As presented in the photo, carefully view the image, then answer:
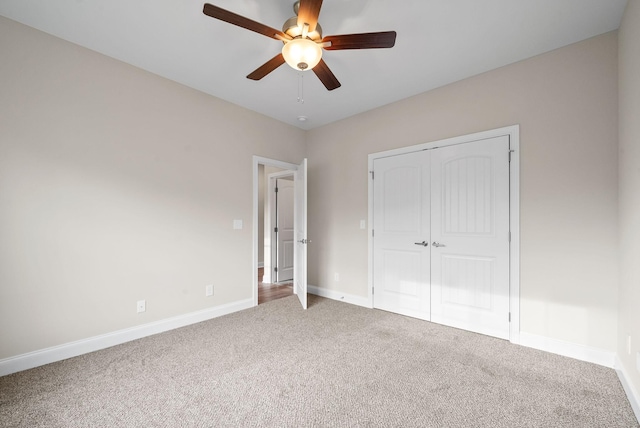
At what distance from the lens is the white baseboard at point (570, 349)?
232 centimetres

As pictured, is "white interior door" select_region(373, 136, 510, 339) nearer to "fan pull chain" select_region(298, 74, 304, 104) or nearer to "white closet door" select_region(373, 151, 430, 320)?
"white closet door" select_region(373, 151, 430, 320)

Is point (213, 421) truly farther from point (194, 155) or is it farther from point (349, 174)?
point (349, 174)

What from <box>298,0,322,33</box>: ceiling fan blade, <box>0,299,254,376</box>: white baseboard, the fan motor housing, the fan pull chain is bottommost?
<box>0,299,254,376</box>: white baseboard

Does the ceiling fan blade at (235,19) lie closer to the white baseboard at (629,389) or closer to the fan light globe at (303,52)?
the fan light globe at (303,52)

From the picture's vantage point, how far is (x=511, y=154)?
2779 millimetres

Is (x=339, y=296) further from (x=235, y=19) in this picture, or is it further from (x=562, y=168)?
(x=235, y=19)

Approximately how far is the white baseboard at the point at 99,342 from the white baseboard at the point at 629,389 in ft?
12.0

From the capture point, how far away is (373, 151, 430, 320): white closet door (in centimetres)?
341

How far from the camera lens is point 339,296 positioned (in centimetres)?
425

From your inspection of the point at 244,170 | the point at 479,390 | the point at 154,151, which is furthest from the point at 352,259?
the point at 154,151

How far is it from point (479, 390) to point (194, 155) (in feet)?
11.7

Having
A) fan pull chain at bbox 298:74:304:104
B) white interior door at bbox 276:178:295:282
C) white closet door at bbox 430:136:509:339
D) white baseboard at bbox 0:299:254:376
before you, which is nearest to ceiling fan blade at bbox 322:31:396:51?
fan pull chain at bbox 298:74:304:104

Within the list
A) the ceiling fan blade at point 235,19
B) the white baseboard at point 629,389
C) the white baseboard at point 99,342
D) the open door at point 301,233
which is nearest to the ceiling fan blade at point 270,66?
the ceiling fan blade at point 235,19

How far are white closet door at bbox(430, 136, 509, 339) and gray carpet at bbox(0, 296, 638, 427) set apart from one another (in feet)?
0.90
